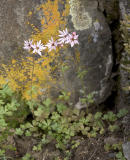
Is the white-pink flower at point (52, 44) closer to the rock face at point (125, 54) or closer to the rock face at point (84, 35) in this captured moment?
the rock face at point (84, 35)

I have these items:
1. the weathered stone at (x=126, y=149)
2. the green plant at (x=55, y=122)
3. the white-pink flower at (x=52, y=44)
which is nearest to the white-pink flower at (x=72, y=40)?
the white-pink flower at (x=52, y=44)

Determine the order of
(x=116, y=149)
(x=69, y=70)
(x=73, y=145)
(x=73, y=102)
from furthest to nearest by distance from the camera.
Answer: (x=73, y=102) < (x=69, y=70) < (x=73, y=145) < (x=116, y=149)

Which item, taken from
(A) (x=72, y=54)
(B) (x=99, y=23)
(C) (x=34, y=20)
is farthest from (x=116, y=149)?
(C) (x=34, y=20)

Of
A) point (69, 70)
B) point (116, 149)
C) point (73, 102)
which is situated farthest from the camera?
point (73, 102)

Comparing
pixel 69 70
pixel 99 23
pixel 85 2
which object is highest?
pixel 85 2

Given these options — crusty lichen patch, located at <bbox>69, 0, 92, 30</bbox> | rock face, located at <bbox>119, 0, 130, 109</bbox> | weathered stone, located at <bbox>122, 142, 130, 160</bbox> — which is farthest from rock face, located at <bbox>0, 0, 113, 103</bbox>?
weathered stone, located at <bbox>122, 142, 130, 160</bbox>

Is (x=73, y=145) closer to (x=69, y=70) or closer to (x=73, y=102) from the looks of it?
(x=73, y=102)

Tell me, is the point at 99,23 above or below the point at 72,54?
above

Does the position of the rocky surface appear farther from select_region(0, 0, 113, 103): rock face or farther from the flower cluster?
the flower cluster
